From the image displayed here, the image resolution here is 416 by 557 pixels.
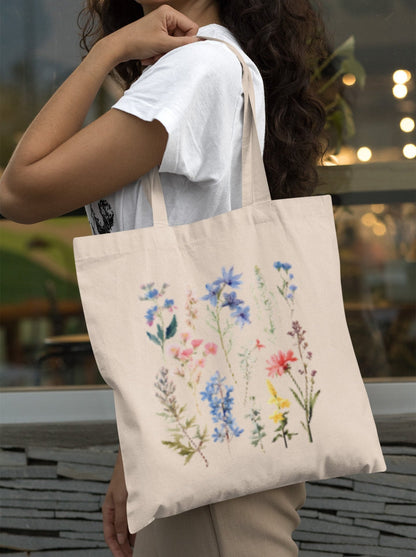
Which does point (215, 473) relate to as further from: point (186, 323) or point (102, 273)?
point (102, 273)

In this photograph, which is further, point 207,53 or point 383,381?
point 383,381

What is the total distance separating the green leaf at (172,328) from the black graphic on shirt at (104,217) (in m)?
0.21

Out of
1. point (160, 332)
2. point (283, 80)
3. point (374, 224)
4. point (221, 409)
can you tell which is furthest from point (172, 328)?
point (374, 224)

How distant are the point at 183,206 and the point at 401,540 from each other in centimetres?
165

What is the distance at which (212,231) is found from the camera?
106cm

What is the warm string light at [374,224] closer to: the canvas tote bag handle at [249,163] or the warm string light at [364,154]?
the warm string light at [364,154]

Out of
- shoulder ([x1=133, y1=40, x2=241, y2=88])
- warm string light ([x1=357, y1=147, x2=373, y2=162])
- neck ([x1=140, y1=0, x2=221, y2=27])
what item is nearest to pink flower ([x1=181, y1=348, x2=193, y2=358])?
shoulder ([x1=133, y1=40, x2=241, y2=88])

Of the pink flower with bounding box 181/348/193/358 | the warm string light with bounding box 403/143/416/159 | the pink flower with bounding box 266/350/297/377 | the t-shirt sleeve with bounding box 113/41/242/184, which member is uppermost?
the warm string light with bounding box 403/143/416/159

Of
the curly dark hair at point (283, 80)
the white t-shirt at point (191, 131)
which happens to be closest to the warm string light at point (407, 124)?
the curly dark hair at point (283, 80)

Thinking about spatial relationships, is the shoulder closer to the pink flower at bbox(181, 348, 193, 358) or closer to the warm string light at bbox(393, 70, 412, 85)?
the pink flower at bbox(181, 348, 193, 358)

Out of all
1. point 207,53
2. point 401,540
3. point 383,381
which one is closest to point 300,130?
point 207,53

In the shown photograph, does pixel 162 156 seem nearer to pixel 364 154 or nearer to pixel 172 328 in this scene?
pixel 172 328

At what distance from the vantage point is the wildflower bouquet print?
3.37 feet

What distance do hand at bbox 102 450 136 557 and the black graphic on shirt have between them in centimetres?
37
